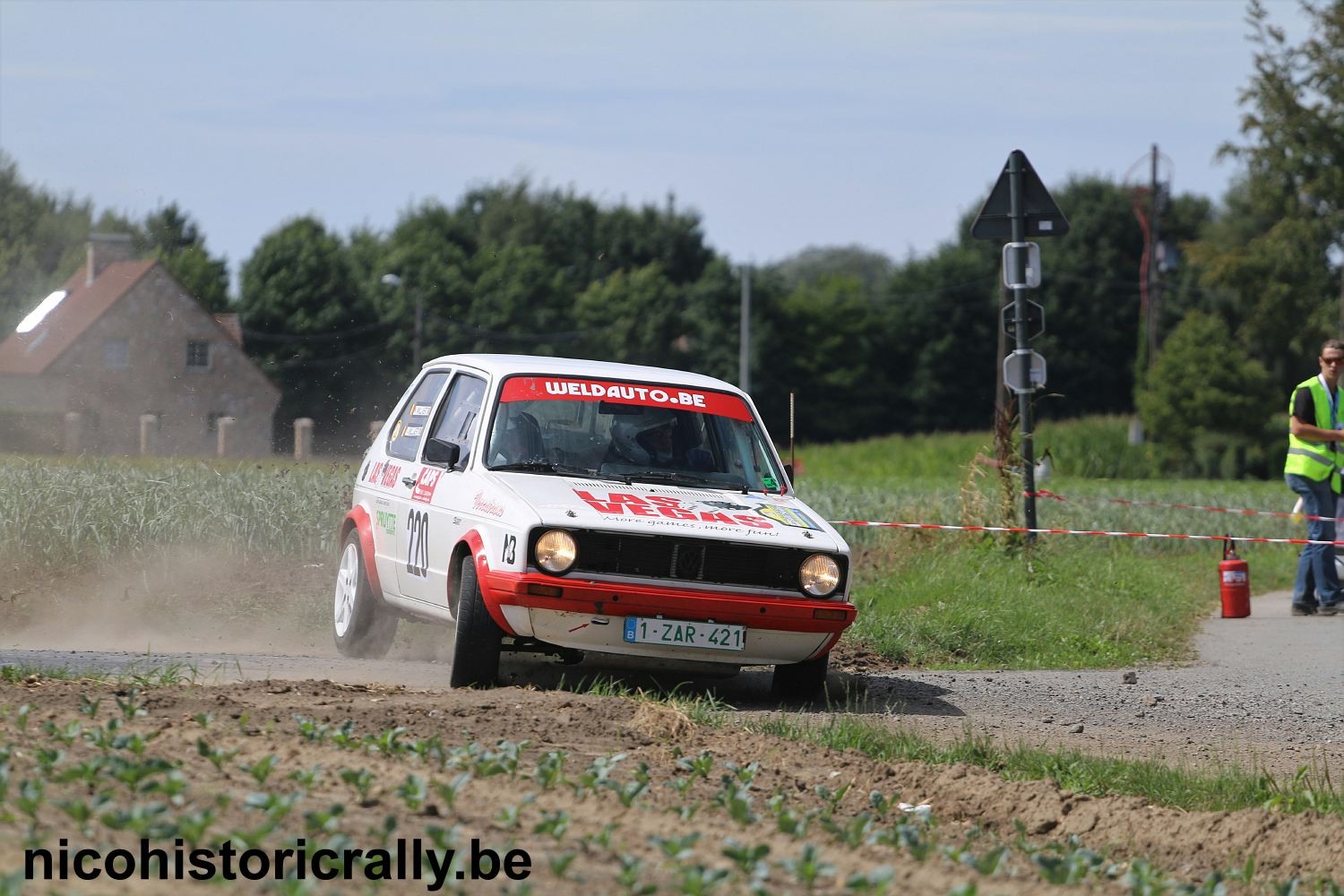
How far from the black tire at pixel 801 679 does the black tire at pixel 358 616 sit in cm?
259

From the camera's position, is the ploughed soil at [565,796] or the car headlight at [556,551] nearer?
the ploughed soil at [565,796]

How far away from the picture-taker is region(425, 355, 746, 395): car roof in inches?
390

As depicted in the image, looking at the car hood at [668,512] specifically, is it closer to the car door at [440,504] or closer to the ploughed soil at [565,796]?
the car door at [440,504]

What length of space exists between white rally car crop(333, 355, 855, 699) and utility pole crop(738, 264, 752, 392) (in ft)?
186

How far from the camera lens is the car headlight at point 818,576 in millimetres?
8797

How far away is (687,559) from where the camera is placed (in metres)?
8.60

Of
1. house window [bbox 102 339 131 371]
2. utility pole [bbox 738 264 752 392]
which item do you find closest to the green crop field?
house window [bbox 102 339 131 371]

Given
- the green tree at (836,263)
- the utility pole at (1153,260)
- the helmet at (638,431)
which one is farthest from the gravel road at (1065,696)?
the green tree at (836,263)

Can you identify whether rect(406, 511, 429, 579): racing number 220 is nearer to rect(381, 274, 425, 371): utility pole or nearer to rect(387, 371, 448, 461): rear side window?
rect(387, 371, 448, 461): rear side window

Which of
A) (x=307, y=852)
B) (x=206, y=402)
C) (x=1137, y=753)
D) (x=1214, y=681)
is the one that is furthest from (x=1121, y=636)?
(x=206, y=402)

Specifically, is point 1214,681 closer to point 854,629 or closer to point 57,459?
point 854,629

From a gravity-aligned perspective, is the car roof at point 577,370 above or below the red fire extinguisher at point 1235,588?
above

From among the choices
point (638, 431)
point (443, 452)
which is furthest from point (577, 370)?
point (443, 452)

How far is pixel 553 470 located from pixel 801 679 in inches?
68.1
